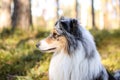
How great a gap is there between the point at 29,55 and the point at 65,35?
3.76 m

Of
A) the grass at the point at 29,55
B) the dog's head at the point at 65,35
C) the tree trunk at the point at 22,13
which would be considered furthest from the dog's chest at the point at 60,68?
the tree trunk at the point at 22,13

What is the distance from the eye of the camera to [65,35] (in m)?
5.38

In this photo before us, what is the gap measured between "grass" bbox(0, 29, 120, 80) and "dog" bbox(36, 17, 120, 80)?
167 centimetres

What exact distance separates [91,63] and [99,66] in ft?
0.57

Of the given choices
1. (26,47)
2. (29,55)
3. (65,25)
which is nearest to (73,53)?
(65,25)

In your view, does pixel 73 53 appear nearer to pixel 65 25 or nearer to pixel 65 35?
pixel 65 35

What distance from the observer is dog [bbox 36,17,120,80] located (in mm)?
5387

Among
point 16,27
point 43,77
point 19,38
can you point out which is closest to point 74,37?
point 43,77

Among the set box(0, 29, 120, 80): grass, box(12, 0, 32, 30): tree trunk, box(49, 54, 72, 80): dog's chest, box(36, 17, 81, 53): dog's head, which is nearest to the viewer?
box(36, 17, 81, 53): dog's head

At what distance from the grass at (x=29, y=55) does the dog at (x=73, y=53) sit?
167 centimetres

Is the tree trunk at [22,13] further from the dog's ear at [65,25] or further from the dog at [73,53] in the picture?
the dog's ear at [65,25]

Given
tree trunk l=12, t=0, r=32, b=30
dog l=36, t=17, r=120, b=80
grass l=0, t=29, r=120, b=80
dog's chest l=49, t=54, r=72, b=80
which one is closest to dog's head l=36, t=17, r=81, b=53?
dog l=36, t=17, r=120, b=80

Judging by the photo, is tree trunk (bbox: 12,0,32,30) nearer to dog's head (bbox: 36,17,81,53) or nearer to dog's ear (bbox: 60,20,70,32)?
dog's head (bbox: 36,17,81,53)

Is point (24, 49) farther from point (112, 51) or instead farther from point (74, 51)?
point (74, 51)
